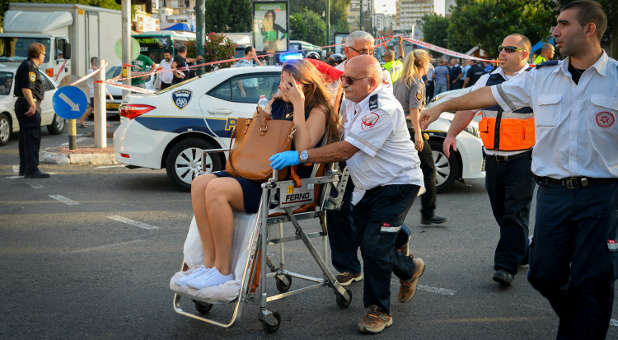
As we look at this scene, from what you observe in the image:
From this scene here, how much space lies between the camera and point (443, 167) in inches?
360

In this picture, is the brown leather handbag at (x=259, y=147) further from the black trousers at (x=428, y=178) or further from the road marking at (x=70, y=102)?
the road marking at (x=70, y=102)

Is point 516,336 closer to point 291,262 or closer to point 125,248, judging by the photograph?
point 291,262

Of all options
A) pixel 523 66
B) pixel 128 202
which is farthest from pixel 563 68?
pixel 128 202

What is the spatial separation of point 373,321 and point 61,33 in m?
20.0

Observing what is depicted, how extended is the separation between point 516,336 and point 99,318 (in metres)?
2.56

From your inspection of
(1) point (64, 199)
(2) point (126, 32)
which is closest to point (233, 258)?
(1) point (64, 199)

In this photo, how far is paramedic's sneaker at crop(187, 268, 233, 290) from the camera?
412cm

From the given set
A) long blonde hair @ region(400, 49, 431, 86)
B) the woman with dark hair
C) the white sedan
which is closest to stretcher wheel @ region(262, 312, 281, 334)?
long blonde hair @ region(400, 49, 431, 86)

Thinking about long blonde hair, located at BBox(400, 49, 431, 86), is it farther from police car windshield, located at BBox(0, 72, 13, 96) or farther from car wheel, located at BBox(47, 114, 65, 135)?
car wheel, located at BBox(47, 114, 65, 135)

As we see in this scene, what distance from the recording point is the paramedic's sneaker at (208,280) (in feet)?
13.5

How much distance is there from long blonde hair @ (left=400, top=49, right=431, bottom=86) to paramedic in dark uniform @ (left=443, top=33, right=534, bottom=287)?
1.69m

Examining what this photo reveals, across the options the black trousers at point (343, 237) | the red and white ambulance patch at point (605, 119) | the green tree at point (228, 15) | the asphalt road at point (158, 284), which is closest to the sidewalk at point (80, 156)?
the asphalt road at point (158, 284)

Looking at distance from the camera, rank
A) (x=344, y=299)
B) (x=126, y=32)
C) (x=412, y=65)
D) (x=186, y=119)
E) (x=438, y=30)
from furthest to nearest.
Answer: (x=438, y=30), (x=126, y=32), (x=186, y=119), (x=412, y=65), (x=344, y=299)

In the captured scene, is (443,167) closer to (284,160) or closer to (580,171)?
(284,160)
